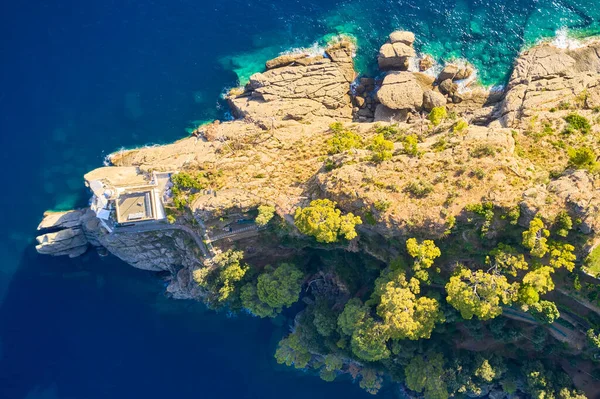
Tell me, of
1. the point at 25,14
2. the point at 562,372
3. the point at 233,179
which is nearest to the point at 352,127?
the point at 233,179

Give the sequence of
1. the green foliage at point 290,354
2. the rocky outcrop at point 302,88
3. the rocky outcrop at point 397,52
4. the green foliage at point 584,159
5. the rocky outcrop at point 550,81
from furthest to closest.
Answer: the rocky outcrop at point 397,52 → the rocky outcrop at point 302,88 → the green foliage at point 290,354 → the rocky outcrop at point 550,81 → the green foliage at point 584,159

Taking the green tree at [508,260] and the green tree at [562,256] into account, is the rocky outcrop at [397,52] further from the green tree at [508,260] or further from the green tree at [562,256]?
the green tree at [562,256]

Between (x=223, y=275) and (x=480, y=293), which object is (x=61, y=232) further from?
(x=480, y=293)

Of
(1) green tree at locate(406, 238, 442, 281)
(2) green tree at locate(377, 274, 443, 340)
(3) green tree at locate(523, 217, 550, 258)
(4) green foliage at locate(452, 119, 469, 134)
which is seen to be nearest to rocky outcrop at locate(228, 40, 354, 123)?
(4) green foliage at locate(452, 119, 469, 134)

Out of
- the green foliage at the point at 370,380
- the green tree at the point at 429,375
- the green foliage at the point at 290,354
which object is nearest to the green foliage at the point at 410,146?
the green tree at the point at 429,375

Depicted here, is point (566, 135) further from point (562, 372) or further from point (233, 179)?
point (233, 179)

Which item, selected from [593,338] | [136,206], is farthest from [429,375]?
[136,206]

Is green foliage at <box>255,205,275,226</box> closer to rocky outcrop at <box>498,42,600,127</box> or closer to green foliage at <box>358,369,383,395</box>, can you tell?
green foliage at <box>358,369,383,395</box>
